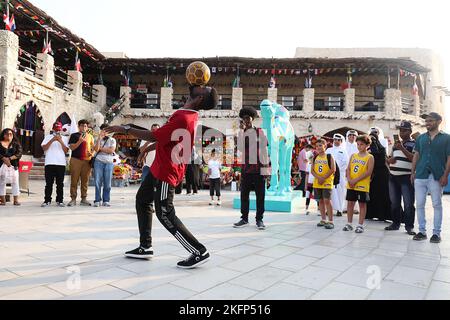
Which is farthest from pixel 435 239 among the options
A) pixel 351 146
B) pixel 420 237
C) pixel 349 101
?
pixel 349 101

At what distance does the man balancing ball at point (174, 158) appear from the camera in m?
A: 2.82

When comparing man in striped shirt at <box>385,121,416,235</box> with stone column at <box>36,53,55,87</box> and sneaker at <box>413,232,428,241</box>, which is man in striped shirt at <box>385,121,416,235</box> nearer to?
sneaker at <box>413,232,428,241</box>

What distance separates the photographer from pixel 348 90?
18.6m

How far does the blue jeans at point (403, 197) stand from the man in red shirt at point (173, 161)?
3.58m

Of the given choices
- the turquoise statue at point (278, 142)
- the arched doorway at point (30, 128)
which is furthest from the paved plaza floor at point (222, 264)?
the arched doorway at point (30, 128)

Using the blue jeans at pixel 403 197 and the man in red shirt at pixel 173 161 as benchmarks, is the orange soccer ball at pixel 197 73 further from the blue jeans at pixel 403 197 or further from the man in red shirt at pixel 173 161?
the blue jeans at pixel 403 197

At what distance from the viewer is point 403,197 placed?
199 inches

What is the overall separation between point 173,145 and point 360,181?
10.8 feet

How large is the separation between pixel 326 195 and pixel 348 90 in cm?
1521

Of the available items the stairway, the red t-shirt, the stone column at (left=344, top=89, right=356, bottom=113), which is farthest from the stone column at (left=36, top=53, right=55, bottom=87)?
the stone column at (left=344, top=89, right=356, bottom=113)

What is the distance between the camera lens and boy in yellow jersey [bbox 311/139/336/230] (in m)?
5.13

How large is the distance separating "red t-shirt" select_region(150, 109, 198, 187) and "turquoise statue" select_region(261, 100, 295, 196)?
13.0ft

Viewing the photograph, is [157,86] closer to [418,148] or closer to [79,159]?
[79,159]
